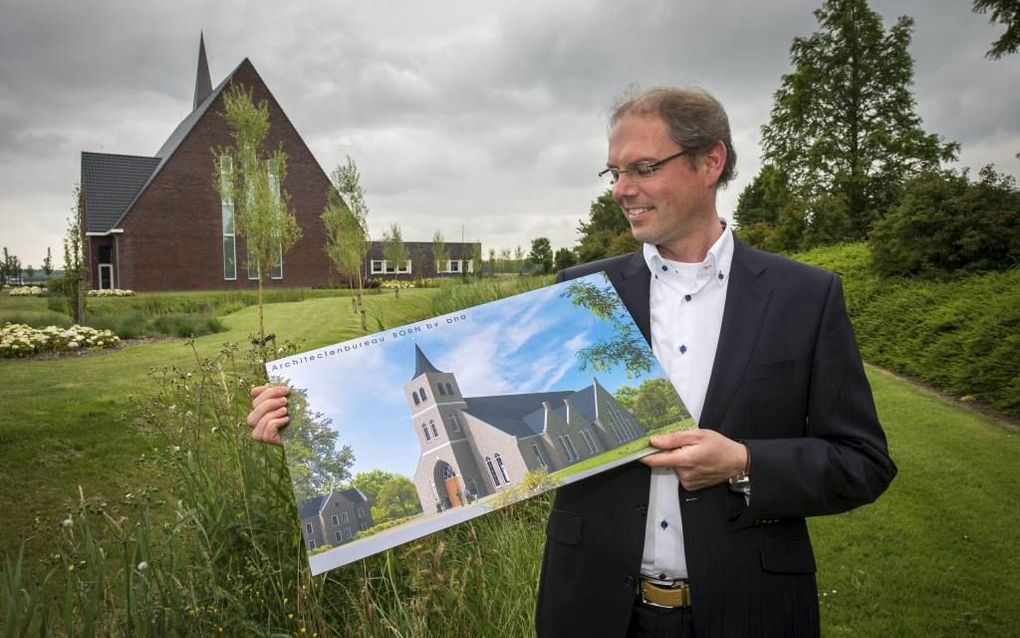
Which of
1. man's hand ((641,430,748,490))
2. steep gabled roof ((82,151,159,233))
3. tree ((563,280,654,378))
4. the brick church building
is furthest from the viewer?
steep gabled roof ((82,151,159,233))

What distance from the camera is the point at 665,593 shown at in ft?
5.76

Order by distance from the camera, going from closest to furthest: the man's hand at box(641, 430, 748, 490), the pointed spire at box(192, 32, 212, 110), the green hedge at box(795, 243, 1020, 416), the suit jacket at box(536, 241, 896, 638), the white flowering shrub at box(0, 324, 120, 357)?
the man's hand at box(641, 430, 748, 490)
the suit jacket at box(536, 241, 896, 638)
the green hedge at box(795, 243, 1020, 416)
the white flowering shrub at box(0, 324, 120, 357)
the pointed spire at box(192, 32, 212, 110)

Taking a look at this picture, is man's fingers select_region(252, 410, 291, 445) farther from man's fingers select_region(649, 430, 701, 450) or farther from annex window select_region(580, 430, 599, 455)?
man's fingers select_region(649, 430, 701, 450)

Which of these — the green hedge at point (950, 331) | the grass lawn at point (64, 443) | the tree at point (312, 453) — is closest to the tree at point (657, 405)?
the tree at point (312, 453)

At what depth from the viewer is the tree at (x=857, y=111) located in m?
28.1

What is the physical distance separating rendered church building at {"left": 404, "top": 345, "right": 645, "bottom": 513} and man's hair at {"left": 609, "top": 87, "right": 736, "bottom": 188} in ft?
2.38

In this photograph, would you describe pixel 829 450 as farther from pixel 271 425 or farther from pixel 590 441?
pixel 271 425

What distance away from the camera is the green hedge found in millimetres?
8812

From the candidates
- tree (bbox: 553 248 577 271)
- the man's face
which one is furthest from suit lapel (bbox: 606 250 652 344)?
tree (bbox: 553 248 577 271)

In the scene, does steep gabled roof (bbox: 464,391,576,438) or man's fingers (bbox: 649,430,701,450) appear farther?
steep gabled roof (bbox: 464,391,576,438)

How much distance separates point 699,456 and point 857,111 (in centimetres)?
3240

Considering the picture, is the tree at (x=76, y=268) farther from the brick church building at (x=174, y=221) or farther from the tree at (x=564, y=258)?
the tree at (x=564, y=258)

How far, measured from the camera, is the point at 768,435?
177 cm

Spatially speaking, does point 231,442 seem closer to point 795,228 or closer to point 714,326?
point 714,326
